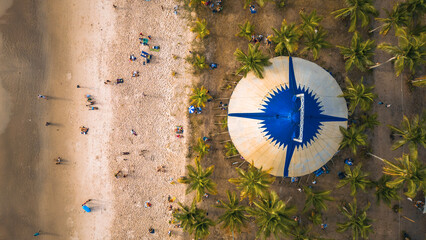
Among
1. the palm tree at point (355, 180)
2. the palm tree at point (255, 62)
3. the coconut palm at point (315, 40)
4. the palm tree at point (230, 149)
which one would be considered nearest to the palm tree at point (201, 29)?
the palm tree at point (255, 62)

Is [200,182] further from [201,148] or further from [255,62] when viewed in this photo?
[255,62]

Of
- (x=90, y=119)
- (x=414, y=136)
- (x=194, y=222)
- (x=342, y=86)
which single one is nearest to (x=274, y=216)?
(x=194, y=222)

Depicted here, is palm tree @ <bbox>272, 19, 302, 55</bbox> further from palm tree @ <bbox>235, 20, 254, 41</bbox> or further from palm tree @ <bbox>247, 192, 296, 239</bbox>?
palm tree @ <bbox>247, 192, 296, 239</bbox>

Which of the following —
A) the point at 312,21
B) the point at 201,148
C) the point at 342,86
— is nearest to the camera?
the point at 312,21

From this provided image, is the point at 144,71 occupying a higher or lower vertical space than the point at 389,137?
higher

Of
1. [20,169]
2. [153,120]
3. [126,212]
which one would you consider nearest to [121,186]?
[126,212]

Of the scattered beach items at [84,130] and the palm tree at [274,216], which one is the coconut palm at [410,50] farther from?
the scattered beach items at [84,130]

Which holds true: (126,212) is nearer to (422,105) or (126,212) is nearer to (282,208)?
(282,208)
